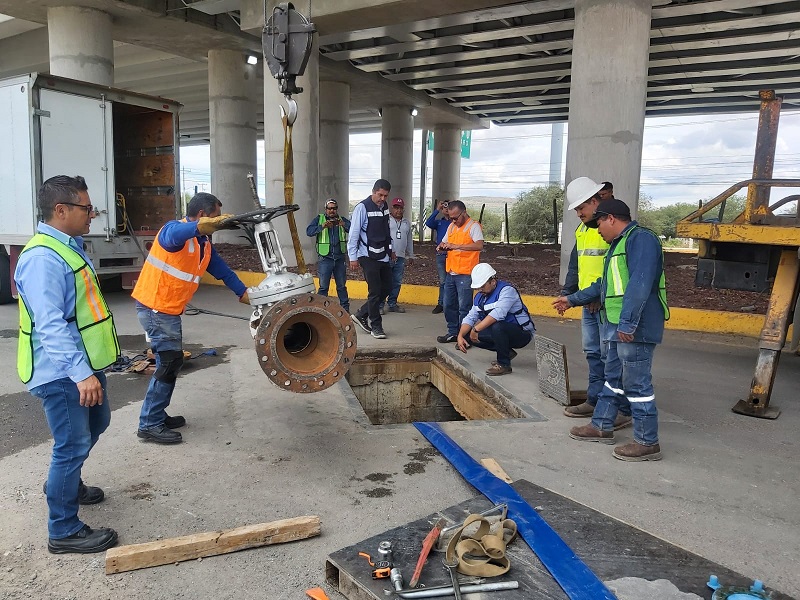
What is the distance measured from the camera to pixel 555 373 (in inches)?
209

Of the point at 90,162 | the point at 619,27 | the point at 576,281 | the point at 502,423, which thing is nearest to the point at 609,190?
the point at 576,281

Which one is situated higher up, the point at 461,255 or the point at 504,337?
the point at 461,255

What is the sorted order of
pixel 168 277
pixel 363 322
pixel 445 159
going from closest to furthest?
1. pixel 168 277
2. pixel 363 322
3. pixel 445 159

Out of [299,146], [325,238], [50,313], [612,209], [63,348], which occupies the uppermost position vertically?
[299,146]

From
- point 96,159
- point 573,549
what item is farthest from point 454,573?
point 96,159

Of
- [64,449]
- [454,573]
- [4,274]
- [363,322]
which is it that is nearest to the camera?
[454,573]

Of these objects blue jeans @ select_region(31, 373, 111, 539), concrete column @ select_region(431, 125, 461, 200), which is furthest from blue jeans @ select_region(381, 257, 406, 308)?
concrete column @ select_region(431, 125, 461, 200)

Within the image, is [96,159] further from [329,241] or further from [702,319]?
[702,319]

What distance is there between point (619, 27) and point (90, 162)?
8.47 metres

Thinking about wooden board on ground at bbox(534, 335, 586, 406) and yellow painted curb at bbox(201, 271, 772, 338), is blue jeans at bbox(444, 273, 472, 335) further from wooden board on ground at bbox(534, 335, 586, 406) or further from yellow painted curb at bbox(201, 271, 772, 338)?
yellow painted curb at bbox(201, 271, 772, 338)

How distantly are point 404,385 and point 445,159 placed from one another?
23.4 metres

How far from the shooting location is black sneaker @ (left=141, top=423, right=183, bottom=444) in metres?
4.22

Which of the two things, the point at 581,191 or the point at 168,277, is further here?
the point at 581,191

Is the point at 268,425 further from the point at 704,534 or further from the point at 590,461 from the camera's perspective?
the point at 704,534
